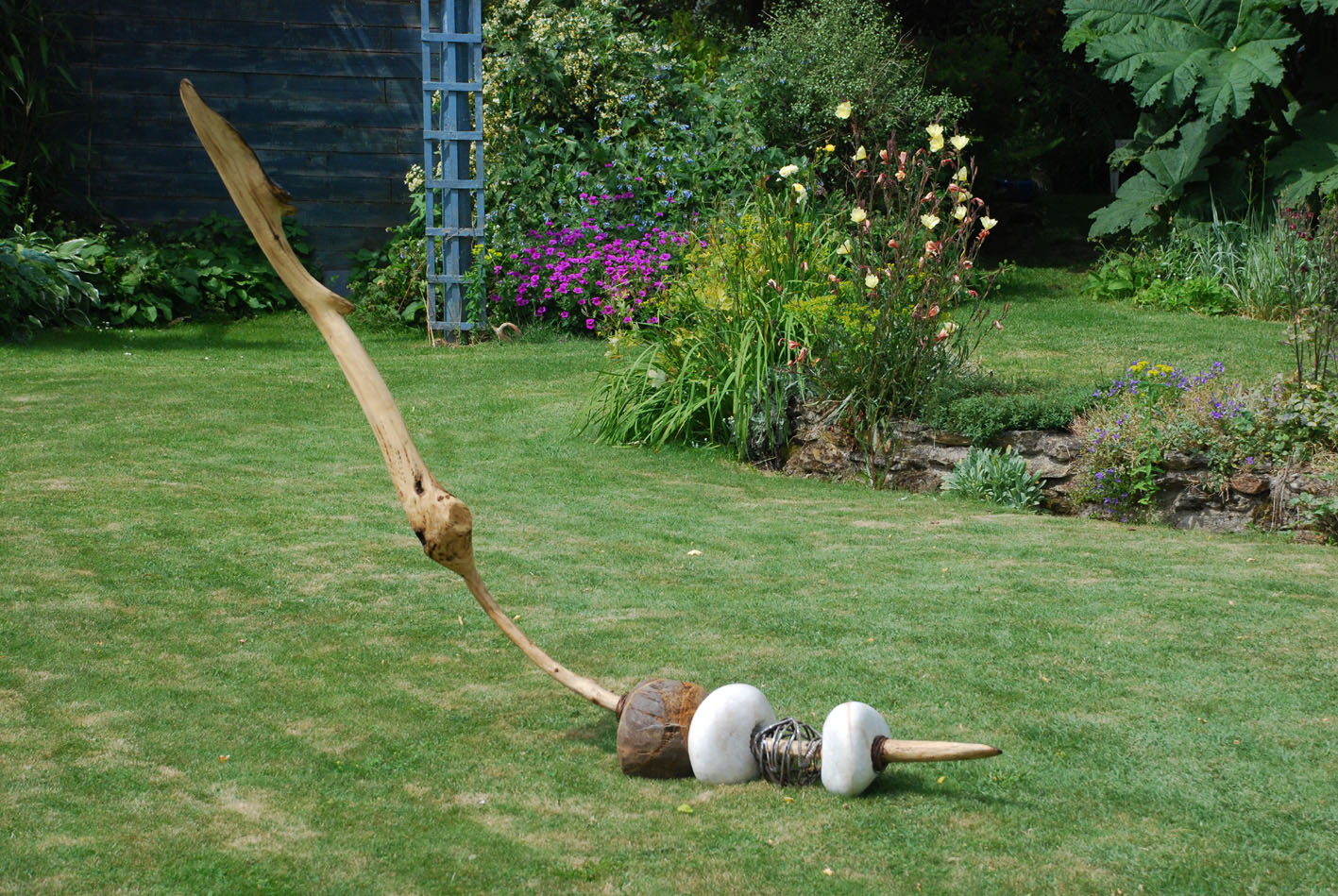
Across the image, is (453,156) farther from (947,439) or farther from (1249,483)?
(1249,483)

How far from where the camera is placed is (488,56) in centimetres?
1277

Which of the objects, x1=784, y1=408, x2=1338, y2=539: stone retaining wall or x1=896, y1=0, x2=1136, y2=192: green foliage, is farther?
x1=896, y1=0, x2=1136, y2=192: green foliage

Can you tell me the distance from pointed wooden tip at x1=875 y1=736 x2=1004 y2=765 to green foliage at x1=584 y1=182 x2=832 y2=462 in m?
4.18

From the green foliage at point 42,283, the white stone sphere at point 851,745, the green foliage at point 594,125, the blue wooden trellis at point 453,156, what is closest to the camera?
the white stone sphere at point 851,745

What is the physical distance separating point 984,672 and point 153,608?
104 inches

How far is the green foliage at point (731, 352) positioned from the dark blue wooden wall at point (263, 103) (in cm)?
615

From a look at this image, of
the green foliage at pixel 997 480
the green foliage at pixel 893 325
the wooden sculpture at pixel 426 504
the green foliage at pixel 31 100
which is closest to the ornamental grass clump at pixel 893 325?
the green foliage at pixel 893 325

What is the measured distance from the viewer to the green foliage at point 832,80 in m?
11.9

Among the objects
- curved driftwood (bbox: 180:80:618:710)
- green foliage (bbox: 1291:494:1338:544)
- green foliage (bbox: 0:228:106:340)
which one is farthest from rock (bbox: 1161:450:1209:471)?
green foliage (bbox: 0:228:106:340)

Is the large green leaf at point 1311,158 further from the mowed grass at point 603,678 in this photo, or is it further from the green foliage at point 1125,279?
the mowed grass at point 603,678

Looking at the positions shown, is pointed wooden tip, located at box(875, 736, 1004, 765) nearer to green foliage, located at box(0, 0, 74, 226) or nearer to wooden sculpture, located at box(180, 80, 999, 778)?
wooden sculpture, located at box(180, 80, 999, 778)

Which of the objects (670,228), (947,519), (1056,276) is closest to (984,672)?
(947,519)

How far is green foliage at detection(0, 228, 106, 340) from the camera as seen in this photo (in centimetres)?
1026

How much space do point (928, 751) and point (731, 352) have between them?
15.3ft
